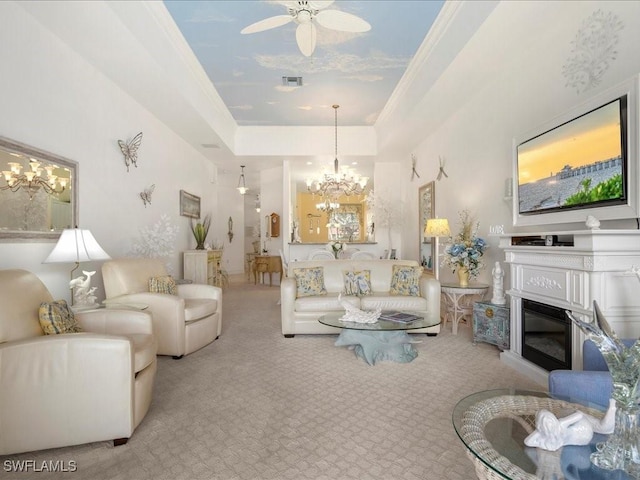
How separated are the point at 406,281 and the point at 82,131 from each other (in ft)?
13.1

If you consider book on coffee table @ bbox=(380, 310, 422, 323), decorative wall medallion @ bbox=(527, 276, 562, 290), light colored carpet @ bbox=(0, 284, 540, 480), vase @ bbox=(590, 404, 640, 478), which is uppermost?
decorative wall medallion @ bbox=(527, 276, 562, 290)

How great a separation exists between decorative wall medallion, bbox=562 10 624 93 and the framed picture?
5.62 metres

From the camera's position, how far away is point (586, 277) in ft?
7.49

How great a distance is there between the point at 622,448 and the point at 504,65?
3.84 meters

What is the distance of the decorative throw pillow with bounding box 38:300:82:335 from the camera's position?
2.08 m

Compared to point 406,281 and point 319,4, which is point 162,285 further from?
point 319,4

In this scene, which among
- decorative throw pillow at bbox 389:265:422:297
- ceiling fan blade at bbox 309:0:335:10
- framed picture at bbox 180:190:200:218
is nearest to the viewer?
ceiling fan blade at bbox 309:0:335:10

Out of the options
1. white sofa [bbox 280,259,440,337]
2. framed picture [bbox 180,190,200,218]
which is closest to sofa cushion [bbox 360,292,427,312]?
white sofa [bbox 280,259,440,337]

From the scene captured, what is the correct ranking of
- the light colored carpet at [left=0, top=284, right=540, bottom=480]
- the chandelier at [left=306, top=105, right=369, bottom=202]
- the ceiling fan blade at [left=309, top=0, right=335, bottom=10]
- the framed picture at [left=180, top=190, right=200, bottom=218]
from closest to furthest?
the light colored carpet at [left=0, top=284, right=540, bottom=480], the ceiling fan blade at [left=309, top=0, right=335, bottom=10], the framed picture at [left=180, top=190, right=200, bottom=218], the chandelier at [left=306, top=105, right=369, bottom=202]

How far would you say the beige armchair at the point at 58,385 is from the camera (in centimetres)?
178

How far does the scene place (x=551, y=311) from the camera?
8.82ft

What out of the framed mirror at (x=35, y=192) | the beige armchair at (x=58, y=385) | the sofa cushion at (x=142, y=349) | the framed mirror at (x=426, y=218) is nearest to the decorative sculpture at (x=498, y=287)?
the framed mirror at (x=426, y=218)

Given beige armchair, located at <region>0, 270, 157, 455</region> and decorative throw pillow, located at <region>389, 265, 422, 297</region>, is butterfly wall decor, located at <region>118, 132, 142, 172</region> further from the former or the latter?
decorative throw pillow, located at <region>389, 265, 422, 297</region>

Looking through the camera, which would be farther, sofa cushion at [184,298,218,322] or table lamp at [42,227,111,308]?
sofa cushion at [184,298,218,322]
